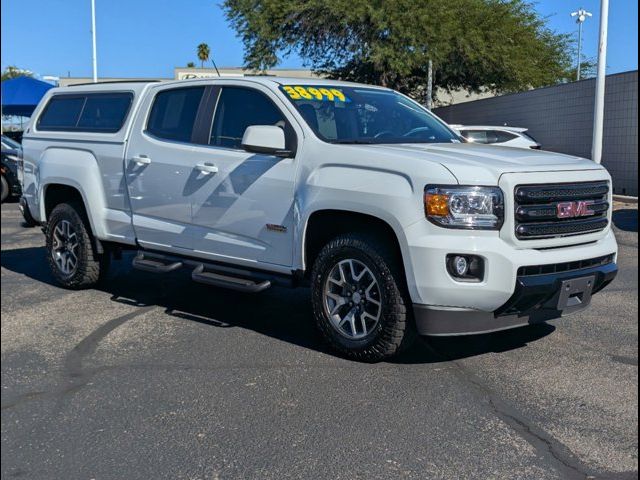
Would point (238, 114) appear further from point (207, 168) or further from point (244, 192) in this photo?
point (244, 192)

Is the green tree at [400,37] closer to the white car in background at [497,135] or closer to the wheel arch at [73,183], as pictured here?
the white car in background at [497,135]

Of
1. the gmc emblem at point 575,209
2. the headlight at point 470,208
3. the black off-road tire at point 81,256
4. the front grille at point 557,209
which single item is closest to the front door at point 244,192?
the headlight at point 470,208

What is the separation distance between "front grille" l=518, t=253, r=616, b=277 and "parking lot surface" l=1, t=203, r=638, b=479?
0.68 meters

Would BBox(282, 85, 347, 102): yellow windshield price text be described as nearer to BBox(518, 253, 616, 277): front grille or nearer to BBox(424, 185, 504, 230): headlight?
BBox(424, 185, 504, 230): headlight

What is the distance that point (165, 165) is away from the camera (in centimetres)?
571

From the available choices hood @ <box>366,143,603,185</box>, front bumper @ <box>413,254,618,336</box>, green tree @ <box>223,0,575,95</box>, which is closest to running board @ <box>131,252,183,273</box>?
hood @ <box>366,143,603,185</box>

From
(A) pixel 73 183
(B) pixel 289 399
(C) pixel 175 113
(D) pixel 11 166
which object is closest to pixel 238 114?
(C) pixel 175 113

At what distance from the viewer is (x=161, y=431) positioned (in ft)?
11.4

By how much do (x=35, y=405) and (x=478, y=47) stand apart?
24.2 m

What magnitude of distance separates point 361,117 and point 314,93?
0.42 m

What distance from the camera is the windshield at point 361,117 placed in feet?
16.9

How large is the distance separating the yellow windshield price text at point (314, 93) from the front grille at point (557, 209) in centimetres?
191

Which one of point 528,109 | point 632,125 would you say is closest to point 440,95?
point 528,109

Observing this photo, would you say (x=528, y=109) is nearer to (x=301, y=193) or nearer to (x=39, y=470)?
(x=301, y=193)
